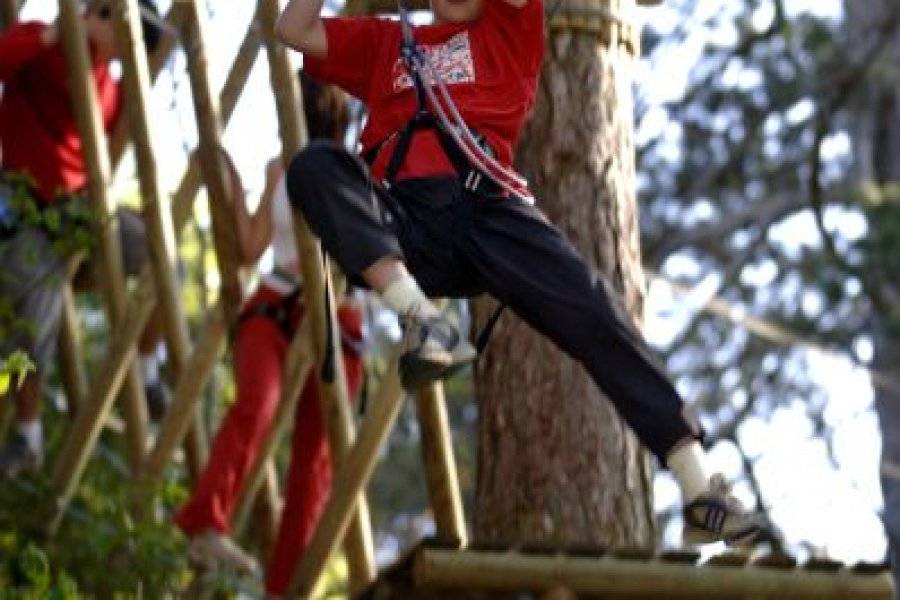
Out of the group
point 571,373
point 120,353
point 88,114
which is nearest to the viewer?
point 571,373

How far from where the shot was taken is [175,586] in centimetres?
→ 816

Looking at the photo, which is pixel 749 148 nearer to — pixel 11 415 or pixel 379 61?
pixel 11 415

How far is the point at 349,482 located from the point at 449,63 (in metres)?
2.47

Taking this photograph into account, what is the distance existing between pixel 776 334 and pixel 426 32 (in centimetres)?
989

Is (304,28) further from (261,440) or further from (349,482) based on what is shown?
(261,440)

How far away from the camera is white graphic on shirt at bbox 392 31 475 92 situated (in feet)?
19.9

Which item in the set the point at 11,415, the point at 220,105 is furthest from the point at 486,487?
the point at 11,415

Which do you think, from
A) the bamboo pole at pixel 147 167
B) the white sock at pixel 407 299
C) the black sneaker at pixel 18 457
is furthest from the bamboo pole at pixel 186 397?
the white sock at pixel 407 299

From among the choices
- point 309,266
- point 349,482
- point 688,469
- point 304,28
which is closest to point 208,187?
point 309,266

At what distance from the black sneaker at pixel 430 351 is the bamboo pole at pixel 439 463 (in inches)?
91.5

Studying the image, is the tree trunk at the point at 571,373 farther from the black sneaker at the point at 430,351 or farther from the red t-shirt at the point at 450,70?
the black sneaker at the point at 430,351

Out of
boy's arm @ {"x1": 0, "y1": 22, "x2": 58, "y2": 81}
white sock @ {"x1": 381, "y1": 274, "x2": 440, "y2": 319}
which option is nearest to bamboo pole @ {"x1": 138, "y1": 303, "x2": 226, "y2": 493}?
boy's arm @ {"x1": 0, "y1": 22, "x2": 58, "y2": 81}

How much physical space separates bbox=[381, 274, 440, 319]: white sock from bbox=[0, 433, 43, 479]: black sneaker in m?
3.39

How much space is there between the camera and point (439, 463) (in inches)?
324
